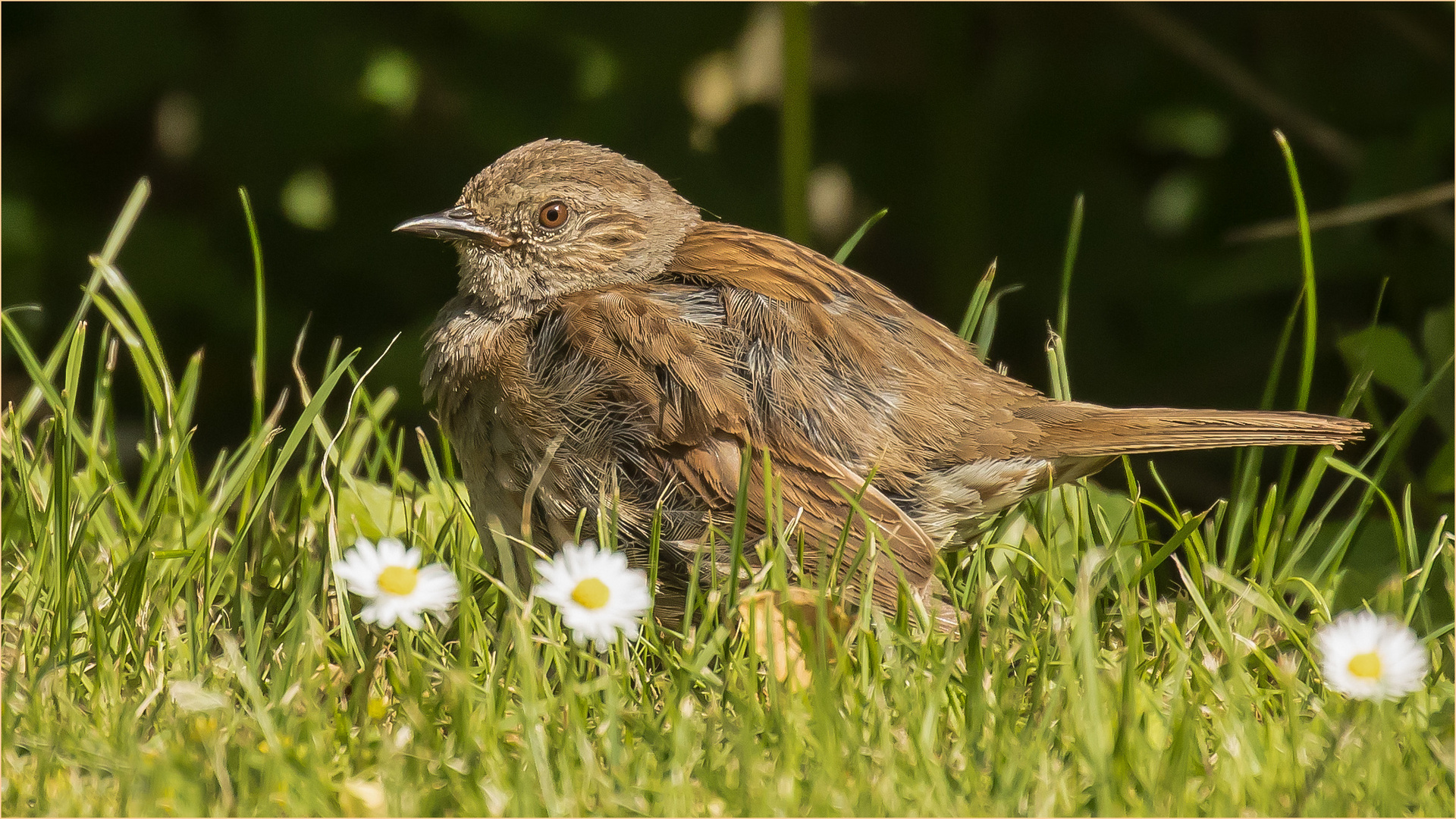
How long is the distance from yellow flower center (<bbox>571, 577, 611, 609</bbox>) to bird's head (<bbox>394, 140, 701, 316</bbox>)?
1.05 meters

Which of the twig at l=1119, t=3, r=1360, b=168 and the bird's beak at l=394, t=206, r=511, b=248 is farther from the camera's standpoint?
the twig at l=1119, t=3, r=1360, b=168

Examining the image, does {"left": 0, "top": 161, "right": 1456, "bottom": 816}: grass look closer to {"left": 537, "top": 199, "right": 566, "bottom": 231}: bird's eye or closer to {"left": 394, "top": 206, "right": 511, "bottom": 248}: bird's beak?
{"left": 394, "top": 206, "right": 511, "bottom": 248}: bird's beak

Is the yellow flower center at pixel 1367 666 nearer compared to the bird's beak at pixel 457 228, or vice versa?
the yellow flower center at pixel 1367 666

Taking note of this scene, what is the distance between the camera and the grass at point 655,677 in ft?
6.98

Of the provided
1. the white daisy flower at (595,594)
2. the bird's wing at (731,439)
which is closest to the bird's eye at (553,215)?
the bird's wing at (731,439)

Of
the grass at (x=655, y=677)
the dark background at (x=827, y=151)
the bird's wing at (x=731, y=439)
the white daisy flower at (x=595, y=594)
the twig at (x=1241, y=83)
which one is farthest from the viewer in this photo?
the twig at (x=1241, y=83)

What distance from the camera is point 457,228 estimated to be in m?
3.43

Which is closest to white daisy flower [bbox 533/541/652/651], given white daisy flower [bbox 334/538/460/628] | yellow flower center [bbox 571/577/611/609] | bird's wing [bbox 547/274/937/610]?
yellow flower center [bbox 571/577/611/609]

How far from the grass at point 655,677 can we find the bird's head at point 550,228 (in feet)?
1.48

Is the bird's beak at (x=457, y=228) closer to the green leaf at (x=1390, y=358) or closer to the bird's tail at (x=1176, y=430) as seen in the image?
the bird's tail at (x=1176, y=430)

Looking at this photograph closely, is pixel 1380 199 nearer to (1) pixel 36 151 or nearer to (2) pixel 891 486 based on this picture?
(2) pixel 891 486

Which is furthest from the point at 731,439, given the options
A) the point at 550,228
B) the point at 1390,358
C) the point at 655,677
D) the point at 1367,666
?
the point at 1390,358

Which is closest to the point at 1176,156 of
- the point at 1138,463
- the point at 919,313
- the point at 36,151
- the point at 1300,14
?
the point at 1300,14

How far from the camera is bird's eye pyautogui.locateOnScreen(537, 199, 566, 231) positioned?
3.47 meters
